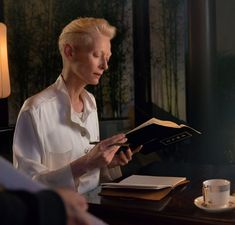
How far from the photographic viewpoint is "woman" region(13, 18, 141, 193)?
5.05 ft

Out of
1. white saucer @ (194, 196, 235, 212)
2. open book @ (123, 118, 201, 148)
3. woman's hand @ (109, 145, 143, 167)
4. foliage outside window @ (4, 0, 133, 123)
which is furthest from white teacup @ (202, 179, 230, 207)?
foliage outside window @ (4, 0, 133, 123)

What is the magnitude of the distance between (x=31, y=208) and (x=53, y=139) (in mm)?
1084

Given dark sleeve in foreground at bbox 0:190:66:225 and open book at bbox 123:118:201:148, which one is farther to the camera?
open book at bbox 123:118:201:148

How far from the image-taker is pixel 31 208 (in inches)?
23.2

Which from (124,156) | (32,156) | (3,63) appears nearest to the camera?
(32,156)

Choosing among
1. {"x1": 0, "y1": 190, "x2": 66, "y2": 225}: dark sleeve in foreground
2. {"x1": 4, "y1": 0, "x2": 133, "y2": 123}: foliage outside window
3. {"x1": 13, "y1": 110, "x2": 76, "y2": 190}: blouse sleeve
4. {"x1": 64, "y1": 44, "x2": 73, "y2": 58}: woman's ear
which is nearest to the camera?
{"x1": 0, "y1": 190, "x2": 66, "y2": 225}: dark sleeve in foreground

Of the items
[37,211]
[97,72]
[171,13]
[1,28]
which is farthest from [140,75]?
[37,211]

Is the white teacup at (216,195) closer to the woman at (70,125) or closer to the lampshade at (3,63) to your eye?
the woman at (70,125)

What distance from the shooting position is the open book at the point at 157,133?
1.50 meters

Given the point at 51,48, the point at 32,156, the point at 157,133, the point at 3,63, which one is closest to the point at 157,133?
the point at 157,133

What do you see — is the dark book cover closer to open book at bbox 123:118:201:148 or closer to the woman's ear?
open book at bbox 123:118:201:148

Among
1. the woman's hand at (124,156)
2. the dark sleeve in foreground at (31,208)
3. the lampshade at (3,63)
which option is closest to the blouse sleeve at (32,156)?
the woman's hand at (124,156)

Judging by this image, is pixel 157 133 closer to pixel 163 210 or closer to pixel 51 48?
pixel 163 210

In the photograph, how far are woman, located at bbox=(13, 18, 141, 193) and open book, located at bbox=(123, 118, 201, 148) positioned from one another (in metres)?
0.06
